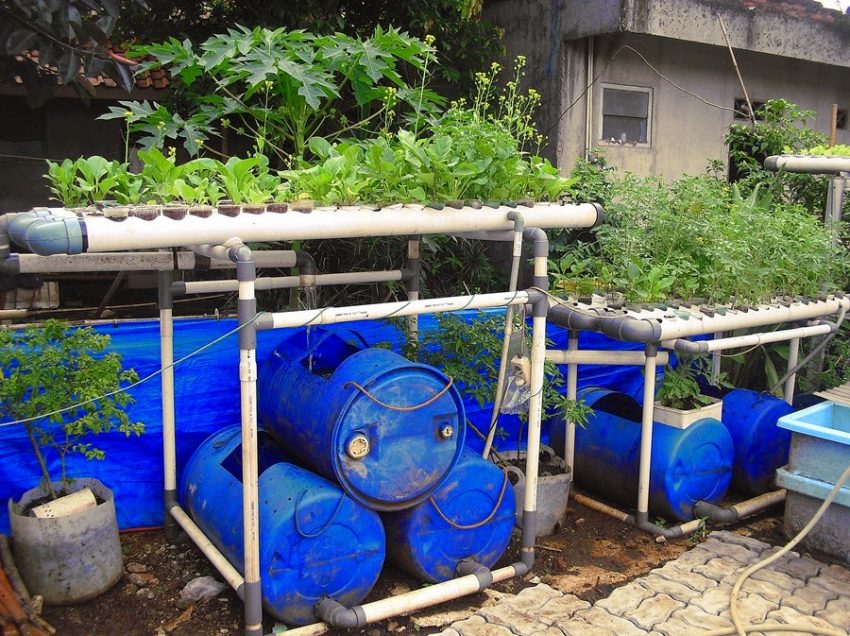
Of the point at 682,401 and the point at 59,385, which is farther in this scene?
the point at 682,401

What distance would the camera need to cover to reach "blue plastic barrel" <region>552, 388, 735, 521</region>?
4820mm

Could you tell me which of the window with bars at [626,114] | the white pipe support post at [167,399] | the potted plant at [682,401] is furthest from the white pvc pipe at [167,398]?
the window with bars at [626,114]

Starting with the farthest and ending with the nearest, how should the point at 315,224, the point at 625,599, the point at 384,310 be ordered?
the point at 625,599 < the point at 384,310 < the point at 315,224

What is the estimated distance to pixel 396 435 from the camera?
3689 millimetres

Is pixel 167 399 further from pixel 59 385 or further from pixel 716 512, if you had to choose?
pixel 716 512

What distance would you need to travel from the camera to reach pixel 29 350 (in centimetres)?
398

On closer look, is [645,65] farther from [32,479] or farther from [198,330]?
[32,479]

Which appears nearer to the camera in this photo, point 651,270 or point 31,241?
point 31,241

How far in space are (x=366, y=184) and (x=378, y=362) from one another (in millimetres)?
878

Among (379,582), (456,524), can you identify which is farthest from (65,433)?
(456,524)

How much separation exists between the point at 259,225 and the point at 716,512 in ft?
11.0

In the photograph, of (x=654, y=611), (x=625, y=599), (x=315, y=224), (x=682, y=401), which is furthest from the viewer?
(x=682, y=401)

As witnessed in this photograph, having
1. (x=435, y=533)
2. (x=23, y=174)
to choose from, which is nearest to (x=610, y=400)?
(x=435, y=533)

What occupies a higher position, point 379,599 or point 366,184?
point 366,184
